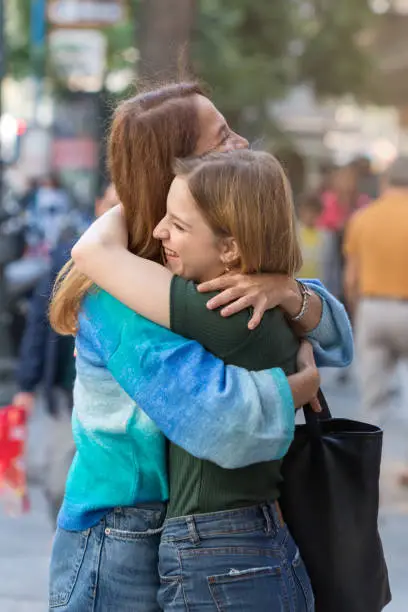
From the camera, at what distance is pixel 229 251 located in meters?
2.26

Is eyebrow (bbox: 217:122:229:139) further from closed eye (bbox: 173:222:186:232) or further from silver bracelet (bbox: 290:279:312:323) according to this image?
silver bracelet (bbox: 290:279:312:323)

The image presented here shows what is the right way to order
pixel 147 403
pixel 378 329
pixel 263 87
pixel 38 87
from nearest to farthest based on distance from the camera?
1. pixel 147 403
2. pixel 378 329
3. pixel 263 87
4. pixel 38 87

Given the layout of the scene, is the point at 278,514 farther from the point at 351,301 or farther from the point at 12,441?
the point at 351,301

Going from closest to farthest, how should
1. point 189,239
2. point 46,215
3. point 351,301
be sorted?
1. point 189,239
2. point 351,301
3. point 46,215

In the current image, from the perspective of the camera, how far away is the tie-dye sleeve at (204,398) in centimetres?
216

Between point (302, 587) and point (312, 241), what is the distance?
952 centimetres

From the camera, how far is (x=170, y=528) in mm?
2248

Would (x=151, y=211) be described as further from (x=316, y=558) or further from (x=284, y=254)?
(x=316, y=558)

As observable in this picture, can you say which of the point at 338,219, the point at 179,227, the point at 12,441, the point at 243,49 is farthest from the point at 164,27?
the point at 243,49

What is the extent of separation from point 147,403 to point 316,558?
0.48 meters

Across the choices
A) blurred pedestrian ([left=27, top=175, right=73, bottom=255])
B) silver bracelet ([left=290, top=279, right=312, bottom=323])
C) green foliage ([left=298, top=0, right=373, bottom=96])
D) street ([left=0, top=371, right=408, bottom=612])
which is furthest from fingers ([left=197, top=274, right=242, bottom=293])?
green foliage ([left=298, top=0, right=373, bottom=96])

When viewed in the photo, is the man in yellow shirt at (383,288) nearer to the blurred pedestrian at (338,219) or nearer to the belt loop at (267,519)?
the blurred pedestrian at (338,219)

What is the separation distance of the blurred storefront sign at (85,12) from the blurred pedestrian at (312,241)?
3.17 m

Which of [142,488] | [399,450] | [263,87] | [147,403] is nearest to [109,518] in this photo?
[142,488]
